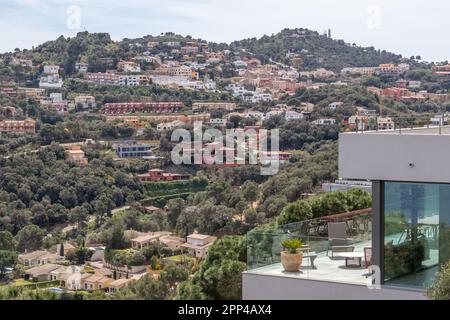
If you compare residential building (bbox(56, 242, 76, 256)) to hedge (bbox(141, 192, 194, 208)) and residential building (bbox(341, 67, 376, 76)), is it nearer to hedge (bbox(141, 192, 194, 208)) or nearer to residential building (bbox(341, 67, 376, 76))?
hedge (bbox(141, 192, 194, 208))

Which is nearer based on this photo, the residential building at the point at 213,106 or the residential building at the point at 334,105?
the residential building at the point at 334,105

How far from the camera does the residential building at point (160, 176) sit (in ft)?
145

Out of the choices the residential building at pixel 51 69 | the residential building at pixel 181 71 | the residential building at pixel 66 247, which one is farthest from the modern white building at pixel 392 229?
the residential building at pixel 181 71

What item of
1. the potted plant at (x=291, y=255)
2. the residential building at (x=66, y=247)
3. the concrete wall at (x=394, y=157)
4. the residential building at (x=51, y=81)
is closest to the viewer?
the concrete wall at (x=394, y=157)

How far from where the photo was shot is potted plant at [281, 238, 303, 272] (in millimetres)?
6789

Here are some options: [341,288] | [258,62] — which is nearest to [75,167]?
[341,288]

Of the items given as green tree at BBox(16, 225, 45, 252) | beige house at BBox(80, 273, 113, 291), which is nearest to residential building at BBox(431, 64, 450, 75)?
green tree at BBox(16, 225, 45, 252)

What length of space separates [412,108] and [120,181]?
54.2ft

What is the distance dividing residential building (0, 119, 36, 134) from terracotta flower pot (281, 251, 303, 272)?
44.1 metres

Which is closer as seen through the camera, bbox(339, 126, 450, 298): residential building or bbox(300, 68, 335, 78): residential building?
bbox(339, 126, 450, 298): residential building

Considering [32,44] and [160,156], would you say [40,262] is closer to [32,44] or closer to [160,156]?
[160,156]

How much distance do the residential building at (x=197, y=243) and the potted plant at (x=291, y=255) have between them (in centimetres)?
2493

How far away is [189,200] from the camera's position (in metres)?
40.6

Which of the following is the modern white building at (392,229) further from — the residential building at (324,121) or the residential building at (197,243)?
the residential building at (324,121)
